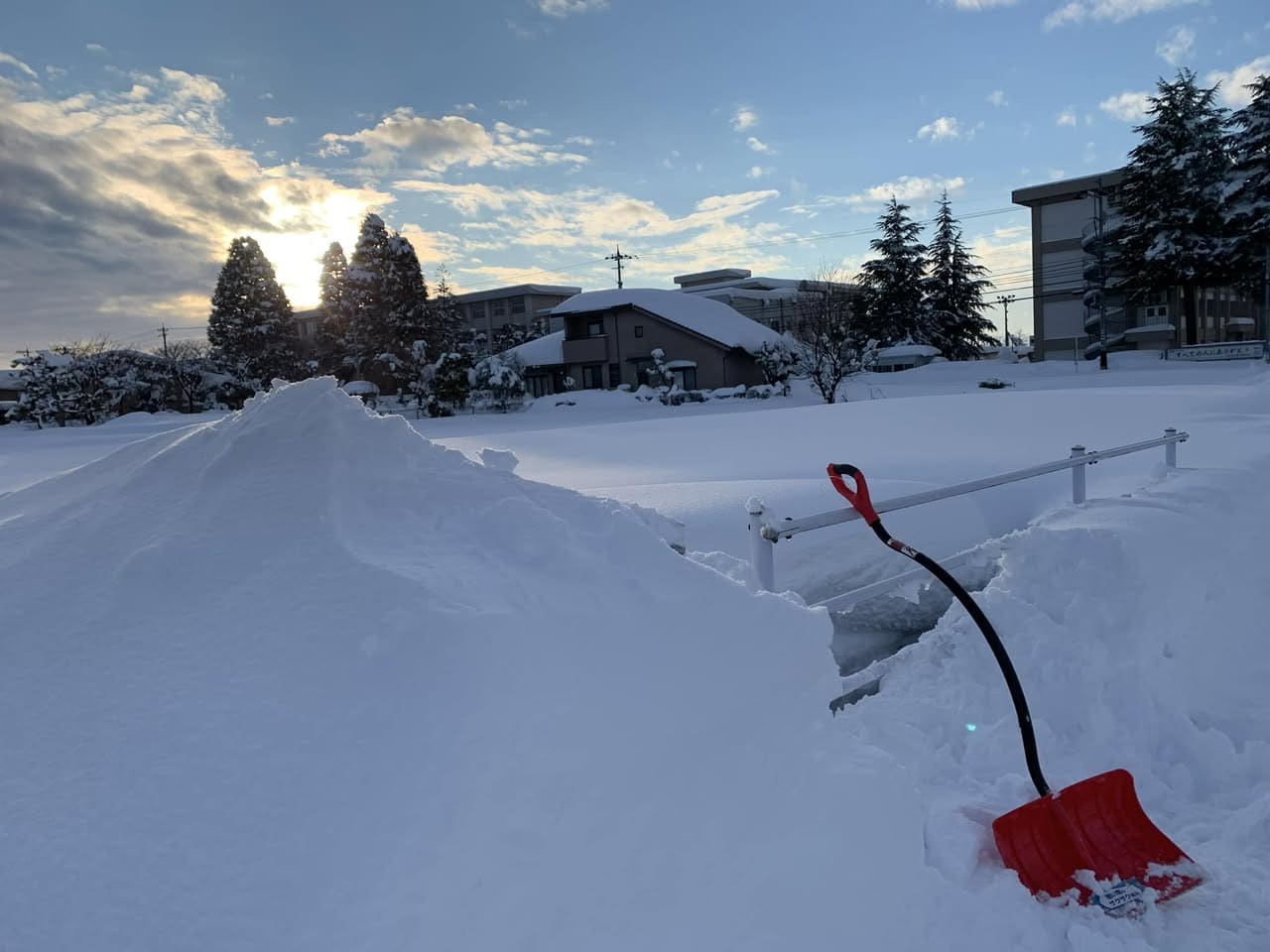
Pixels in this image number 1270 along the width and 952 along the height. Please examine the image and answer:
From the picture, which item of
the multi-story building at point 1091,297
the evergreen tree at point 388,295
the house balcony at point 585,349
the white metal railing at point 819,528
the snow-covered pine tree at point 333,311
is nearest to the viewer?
the white metal railing at point 819,528

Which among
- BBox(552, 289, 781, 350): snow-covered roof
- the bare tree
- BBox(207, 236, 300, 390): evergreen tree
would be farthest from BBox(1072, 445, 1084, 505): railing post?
BBox(207, 236, 300, 390): evergreen tree

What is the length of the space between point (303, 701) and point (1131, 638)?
465cm

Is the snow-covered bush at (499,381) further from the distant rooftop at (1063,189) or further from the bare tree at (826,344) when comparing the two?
the distant rooftop at (1063,189)

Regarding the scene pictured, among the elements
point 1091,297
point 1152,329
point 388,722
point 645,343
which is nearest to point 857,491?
point 388,722

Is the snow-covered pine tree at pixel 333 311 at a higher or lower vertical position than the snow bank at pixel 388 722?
higher

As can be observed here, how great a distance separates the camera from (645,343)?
128 feet

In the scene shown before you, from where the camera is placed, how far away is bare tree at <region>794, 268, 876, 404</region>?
30.1m

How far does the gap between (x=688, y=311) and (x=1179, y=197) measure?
Answer: 20.7 metres

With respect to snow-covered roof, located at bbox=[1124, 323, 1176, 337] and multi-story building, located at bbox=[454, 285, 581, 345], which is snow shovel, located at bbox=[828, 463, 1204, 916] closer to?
snow-covered roof, located at bbox=[1124, 323, 1176, 337]

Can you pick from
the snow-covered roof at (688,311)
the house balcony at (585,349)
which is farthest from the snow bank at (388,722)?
the house balcony at (585,349)

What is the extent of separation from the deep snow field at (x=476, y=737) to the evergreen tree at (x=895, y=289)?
40.4m

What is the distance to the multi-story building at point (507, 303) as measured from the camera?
66.6m

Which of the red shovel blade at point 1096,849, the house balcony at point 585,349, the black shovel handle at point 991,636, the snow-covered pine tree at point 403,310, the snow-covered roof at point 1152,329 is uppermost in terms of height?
the snow-covered pine tree at point 403,310

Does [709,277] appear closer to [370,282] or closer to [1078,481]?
[370,282]
